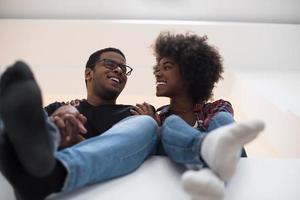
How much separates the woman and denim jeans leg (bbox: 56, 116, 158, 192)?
0.07m

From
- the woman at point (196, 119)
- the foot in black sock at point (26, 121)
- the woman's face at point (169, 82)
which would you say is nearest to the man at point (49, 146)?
the foot in black sock at point (26, 121)

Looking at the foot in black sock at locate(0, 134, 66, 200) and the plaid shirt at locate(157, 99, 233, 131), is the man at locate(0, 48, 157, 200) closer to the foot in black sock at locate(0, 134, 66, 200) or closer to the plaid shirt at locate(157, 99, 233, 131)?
the foot in black sock at locate(0, 134, 66, 200)

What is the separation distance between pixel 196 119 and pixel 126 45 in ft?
4.63

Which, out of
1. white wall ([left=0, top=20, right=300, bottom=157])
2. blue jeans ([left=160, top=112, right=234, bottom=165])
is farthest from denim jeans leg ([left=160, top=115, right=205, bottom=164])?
white wall ([left=0, top=20, right=300, bottom=157])

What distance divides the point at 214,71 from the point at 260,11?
53.2 inches

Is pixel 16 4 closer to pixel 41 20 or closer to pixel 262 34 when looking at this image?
pixel 41 20

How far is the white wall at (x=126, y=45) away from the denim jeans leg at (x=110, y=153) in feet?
5.28

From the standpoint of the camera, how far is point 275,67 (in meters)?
2.76

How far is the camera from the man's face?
1.56m

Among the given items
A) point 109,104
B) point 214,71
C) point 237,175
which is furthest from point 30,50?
point 237,175

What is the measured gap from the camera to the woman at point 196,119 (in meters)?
0.85

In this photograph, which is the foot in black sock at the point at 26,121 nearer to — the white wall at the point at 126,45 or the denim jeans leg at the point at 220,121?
the denim jeans leg at the point at 220,121

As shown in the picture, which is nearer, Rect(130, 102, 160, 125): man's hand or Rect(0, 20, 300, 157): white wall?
Rect(130, 102, 160, 125): man's hand

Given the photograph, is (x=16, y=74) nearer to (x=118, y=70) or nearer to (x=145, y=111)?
(x=145, y=111)
